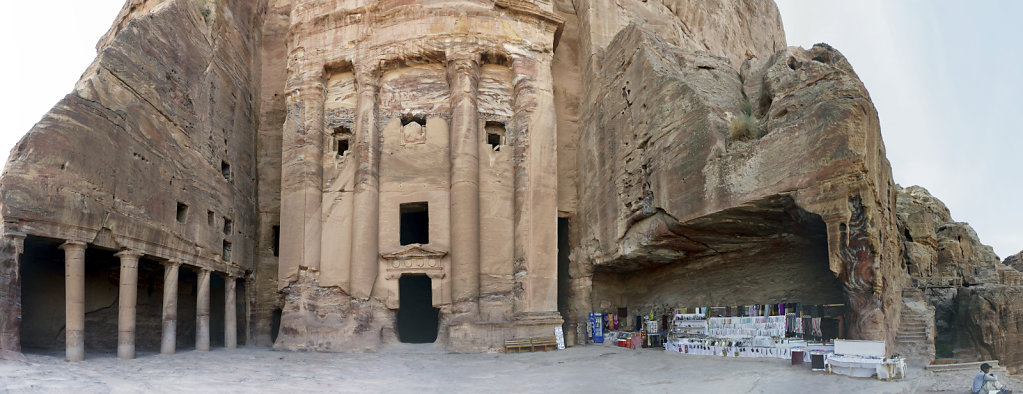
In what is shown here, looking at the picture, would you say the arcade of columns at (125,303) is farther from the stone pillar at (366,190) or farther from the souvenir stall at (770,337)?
the souvenir stall at (770,337)

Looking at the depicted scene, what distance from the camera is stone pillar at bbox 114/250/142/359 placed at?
1523cm

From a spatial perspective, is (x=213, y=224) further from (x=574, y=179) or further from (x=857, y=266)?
(x=857, y=266)

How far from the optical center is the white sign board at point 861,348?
11.7 m

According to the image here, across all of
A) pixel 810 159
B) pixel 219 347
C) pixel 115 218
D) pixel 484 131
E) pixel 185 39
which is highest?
pixel 185 39

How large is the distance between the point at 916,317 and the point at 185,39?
828 inches

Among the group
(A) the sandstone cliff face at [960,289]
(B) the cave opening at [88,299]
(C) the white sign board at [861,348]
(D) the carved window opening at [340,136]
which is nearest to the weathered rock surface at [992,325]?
(A) the sandstone cliff face at [960,289]

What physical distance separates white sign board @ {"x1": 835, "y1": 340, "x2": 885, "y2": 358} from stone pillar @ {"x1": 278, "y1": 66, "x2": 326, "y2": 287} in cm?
1527

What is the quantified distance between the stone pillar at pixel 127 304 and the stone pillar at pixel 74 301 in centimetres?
133

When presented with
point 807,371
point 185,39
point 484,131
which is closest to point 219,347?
point 185,39

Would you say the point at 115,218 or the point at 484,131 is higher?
the point at 484,131

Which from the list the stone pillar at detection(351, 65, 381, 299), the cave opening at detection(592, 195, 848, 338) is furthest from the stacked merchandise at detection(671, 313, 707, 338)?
the stone pillar at detection(351, 65, 381, 299)

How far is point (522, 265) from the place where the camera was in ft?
66.5

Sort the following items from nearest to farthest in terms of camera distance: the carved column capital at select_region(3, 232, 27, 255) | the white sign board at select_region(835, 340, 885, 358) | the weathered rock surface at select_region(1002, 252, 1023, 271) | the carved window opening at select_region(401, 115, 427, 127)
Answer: the white sign board at select_region(835, 340, 885, 358) < the carved column capital at select_region(3, 232, 27, 255) < the carved window opening at select_region(401, 115, 427, 127) < the weathered rock surface at select_region(1002, 252, 1023, 271)

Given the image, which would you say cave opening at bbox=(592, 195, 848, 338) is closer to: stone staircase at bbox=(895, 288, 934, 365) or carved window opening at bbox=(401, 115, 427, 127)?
stone staircase at bbox=(895, 288, 934, 365)
